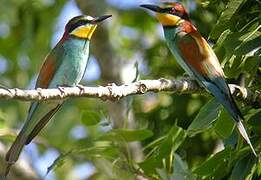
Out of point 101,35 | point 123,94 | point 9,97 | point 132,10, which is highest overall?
point 9,97

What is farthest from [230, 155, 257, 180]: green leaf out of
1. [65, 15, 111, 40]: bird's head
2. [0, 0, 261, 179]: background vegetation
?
[65, 15, 111, 40]: bird's head

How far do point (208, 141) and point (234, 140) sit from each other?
0.71 metres

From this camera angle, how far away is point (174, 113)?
109 inches

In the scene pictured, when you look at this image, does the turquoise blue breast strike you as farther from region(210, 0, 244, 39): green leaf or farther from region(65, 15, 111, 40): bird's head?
region(210, 0, 244, 39): green leaf

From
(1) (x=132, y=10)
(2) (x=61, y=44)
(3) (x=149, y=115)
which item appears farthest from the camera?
(1) (x=132, y=10)

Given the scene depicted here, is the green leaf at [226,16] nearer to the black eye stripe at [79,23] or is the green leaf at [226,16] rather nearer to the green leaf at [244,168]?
the green leaf at [244,168]

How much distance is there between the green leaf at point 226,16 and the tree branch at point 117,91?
0.49ft

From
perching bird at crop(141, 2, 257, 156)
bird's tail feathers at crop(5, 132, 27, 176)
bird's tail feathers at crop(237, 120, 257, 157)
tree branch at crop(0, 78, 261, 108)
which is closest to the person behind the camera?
tree branch at crop(0, 78, 261, 108)

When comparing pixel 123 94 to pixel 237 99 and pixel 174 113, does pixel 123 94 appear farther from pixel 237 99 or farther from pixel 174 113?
pixel 174 113

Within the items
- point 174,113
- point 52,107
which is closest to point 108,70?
point 174,113

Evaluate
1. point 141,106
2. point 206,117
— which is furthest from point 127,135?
point 141,106

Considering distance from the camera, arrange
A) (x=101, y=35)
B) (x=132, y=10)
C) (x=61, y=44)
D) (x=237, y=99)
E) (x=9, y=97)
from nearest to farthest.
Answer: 1. (x=9, y=97)
2. (x=237, y=99)
3. (x=61, y=44)
4. (x=101, y=35)
5. (x=132, y=10)

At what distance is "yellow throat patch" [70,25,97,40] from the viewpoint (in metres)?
2.61

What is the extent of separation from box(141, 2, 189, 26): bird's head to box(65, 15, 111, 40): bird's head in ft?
0.70
